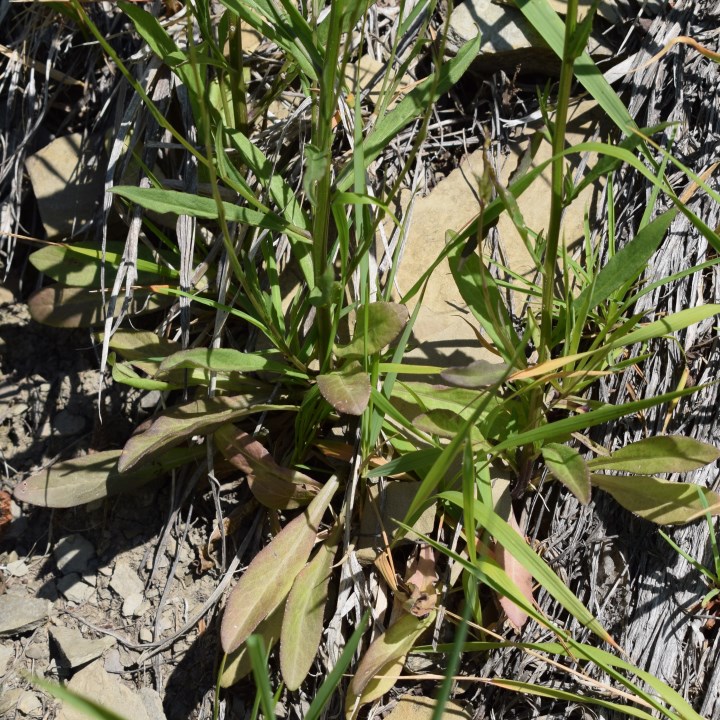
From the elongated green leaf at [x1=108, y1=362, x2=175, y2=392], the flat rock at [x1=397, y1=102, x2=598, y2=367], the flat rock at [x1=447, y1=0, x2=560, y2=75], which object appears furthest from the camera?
the flat rock at [x1=447, y1=0, x2=560, y2=75]

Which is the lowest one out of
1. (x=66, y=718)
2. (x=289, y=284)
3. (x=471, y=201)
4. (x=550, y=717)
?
(x=66, y=718)

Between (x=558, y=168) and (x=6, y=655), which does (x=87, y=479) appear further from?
(x=558, y=168)

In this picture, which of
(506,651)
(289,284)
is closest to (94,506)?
(289,284)

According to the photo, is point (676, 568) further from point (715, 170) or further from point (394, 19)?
point (394, 19)

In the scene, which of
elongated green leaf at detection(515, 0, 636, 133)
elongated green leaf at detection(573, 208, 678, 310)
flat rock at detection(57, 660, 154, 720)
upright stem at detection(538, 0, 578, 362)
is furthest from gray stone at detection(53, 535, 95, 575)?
elongated green leaf at detection(515, 0, 636, 133)

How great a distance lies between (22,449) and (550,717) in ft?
4.78

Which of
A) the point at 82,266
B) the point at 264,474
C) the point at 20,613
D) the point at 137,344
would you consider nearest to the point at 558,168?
the point at 264,474

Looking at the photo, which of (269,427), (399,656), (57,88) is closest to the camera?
(399,656)

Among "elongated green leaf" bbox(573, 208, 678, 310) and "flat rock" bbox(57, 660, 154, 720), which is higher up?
"elongated green leaf" bbox(573, 208, 678, 310)

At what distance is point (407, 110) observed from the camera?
1628 mm

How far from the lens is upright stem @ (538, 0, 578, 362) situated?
1.20 m

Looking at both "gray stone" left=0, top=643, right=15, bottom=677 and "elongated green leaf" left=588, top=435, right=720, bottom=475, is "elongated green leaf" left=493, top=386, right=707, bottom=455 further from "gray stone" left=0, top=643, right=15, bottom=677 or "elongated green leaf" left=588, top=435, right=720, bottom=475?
"gray stone" left=0, top=643, right=15, bottom=677

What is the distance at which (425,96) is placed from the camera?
5.35ft

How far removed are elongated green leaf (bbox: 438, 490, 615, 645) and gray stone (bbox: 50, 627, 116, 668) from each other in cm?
87
